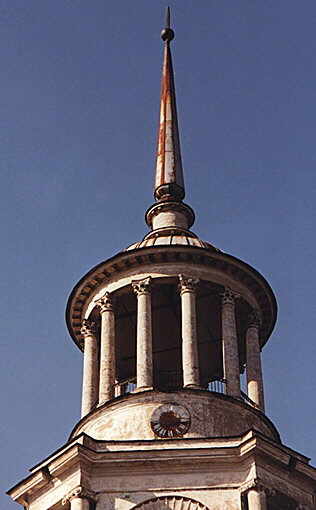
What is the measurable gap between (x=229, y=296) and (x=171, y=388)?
139 inches

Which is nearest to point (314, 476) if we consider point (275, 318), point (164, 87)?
point (275, 318)

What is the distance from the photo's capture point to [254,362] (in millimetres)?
44406

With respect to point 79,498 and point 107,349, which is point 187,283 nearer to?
point 107,349

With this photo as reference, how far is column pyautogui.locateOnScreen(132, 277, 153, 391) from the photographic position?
138ft

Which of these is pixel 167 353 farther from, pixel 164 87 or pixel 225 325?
pixel 164 87

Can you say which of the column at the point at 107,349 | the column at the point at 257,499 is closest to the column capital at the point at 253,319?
the column at the point at 107,349

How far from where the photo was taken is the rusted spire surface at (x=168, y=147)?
161 feet

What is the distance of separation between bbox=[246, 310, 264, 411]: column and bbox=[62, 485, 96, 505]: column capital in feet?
20.9

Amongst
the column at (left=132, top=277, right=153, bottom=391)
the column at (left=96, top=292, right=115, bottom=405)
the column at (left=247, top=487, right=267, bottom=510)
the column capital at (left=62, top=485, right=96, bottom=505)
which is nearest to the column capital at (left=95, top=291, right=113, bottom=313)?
the column at (left=96, top=292, right=115, bottom=405)

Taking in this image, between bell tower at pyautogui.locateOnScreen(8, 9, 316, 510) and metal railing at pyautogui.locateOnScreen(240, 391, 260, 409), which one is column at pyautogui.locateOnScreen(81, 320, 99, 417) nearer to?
bell tower at pyautogui.locateOnScreen(8, 9, 316, 510)

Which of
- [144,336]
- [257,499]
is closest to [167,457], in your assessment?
[257,499]

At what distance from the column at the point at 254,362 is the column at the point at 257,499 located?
5.13m

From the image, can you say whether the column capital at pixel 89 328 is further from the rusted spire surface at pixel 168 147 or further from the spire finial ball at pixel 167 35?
the spire finial ball at pixel 167 35

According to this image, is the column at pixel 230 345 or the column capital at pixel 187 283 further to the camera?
the column capital at pixel 187 283
